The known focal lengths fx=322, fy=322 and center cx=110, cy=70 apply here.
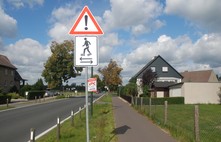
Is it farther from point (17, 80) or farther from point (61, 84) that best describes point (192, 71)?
point (17, 80)

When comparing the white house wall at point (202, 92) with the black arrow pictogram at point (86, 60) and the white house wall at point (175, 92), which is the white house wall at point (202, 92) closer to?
the white house wall at point (175, 92)

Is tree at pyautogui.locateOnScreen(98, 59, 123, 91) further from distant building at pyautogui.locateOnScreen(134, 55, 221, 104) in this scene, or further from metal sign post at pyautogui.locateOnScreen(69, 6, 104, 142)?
metal sign post at pyautogui.locateOnScreen(69, 6, 104, 142)

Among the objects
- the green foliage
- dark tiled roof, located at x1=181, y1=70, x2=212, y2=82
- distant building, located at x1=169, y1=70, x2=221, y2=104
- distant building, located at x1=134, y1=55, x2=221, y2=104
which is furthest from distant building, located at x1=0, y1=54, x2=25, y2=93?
dark tiled roof, located at x1=181, y1=70, x2=212, y2=82

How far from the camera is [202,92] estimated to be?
42.8 metres

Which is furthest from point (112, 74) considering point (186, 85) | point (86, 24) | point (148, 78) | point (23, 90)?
point (86, 24)

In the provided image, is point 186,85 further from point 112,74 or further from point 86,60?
point 112,74

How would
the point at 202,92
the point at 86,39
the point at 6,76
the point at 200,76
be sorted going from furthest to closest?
the point at 200,76 → the point at 6,76 → the point at 202,92 → the point at 86,39

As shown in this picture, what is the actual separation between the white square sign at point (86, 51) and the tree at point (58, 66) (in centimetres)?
6196

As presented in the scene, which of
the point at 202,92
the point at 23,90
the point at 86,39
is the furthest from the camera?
the point at 23,90

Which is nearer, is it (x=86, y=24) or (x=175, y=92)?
(x=86, y=24)

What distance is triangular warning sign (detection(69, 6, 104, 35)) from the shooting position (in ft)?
23.3

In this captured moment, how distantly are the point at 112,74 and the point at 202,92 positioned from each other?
4614cm

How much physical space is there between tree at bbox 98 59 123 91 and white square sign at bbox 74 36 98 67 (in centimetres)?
7956

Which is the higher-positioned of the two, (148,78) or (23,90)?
(148,78)
